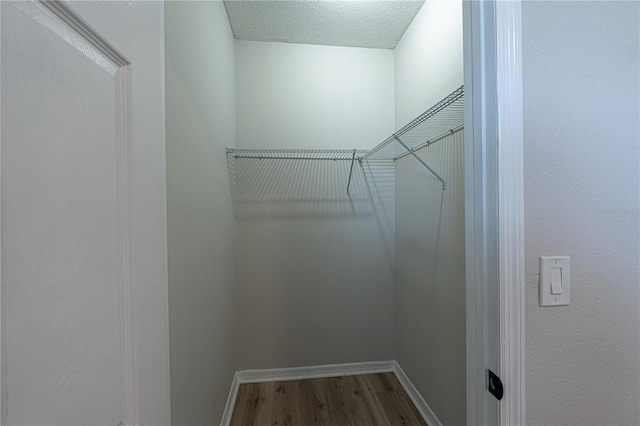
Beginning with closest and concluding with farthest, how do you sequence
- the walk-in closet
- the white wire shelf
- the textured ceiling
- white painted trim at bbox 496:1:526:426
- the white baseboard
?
white painted trim at bbox 496:1:526:426 → the white wire shelf → the walk-in closet → the textured ceiling → the white baseboard

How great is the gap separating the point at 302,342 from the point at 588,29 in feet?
6.92

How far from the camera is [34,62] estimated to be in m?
0.27

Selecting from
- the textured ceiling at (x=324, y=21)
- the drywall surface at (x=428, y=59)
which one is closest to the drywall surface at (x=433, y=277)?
the drywall surface at (x=428, y=59)

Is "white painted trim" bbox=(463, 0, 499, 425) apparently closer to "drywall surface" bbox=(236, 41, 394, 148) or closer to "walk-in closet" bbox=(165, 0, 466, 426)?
"walk-in closet" bbox=(165, 0, 466, 426)

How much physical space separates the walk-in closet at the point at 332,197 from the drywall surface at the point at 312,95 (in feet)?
0.03

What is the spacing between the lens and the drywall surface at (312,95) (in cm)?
189

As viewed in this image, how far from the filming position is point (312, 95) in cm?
193

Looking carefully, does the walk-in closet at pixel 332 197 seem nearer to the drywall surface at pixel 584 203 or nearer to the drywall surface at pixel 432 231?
the drywall surface at pixel 432 231

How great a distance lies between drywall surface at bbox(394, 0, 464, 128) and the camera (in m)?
1.29

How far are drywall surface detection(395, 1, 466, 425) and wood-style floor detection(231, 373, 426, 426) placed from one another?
19cm

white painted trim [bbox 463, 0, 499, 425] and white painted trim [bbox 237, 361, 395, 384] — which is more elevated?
white painted trim [bbox 463, 0, 499, 425]

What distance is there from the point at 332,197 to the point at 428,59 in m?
1.08

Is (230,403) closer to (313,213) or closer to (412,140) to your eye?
(313,213)

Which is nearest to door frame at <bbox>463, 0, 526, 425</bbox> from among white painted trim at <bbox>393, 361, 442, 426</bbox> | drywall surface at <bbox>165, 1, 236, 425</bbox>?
drywall surface at <bbox>165, 1, 236, 425</bbox>
